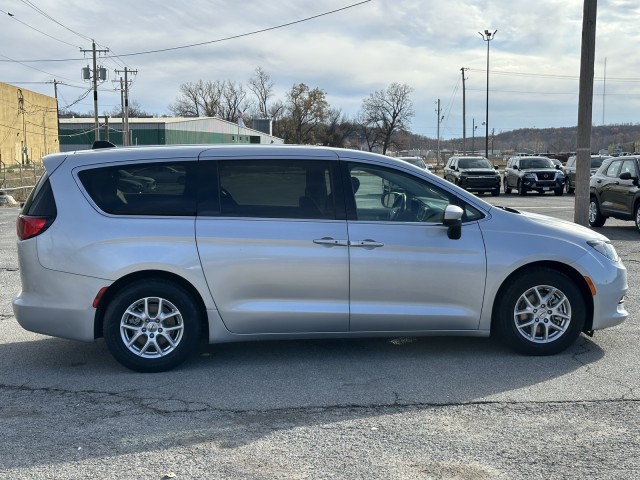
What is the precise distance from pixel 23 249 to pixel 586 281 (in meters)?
4.76

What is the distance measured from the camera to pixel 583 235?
5.71 metres

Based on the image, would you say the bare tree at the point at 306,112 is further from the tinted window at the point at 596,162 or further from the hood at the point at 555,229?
the hood at the point at 555,229

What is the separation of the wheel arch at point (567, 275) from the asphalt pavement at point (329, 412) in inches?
13.8

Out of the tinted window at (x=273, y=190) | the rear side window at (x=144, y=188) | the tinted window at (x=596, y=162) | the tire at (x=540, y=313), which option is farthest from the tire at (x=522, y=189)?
the rear side window at (x=144, y=188)

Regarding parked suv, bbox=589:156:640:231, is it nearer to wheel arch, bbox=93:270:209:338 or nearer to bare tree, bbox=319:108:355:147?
wheel arch, bbox=93:270:209:338

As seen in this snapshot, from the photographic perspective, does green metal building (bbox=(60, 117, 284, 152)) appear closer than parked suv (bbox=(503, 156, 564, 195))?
No

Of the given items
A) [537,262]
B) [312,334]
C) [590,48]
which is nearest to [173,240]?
[312,334]

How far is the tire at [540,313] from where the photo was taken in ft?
18.1

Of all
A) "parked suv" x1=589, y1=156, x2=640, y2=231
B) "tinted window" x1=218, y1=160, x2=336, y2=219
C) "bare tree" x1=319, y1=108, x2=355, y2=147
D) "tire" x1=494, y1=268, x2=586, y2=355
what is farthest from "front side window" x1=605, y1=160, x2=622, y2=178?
"bare tree" x1=319, y1=108, x2=355, y2=147

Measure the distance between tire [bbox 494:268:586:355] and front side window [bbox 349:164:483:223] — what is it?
0.73 metres

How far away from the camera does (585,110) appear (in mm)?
11859

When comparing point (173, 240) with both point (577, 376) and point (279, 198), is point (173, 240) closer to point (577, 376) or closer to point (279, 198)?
point (279, 198)

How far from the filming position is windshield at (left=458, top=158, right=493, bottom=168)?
104ft

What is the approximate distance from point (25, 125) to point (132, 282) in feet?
181
